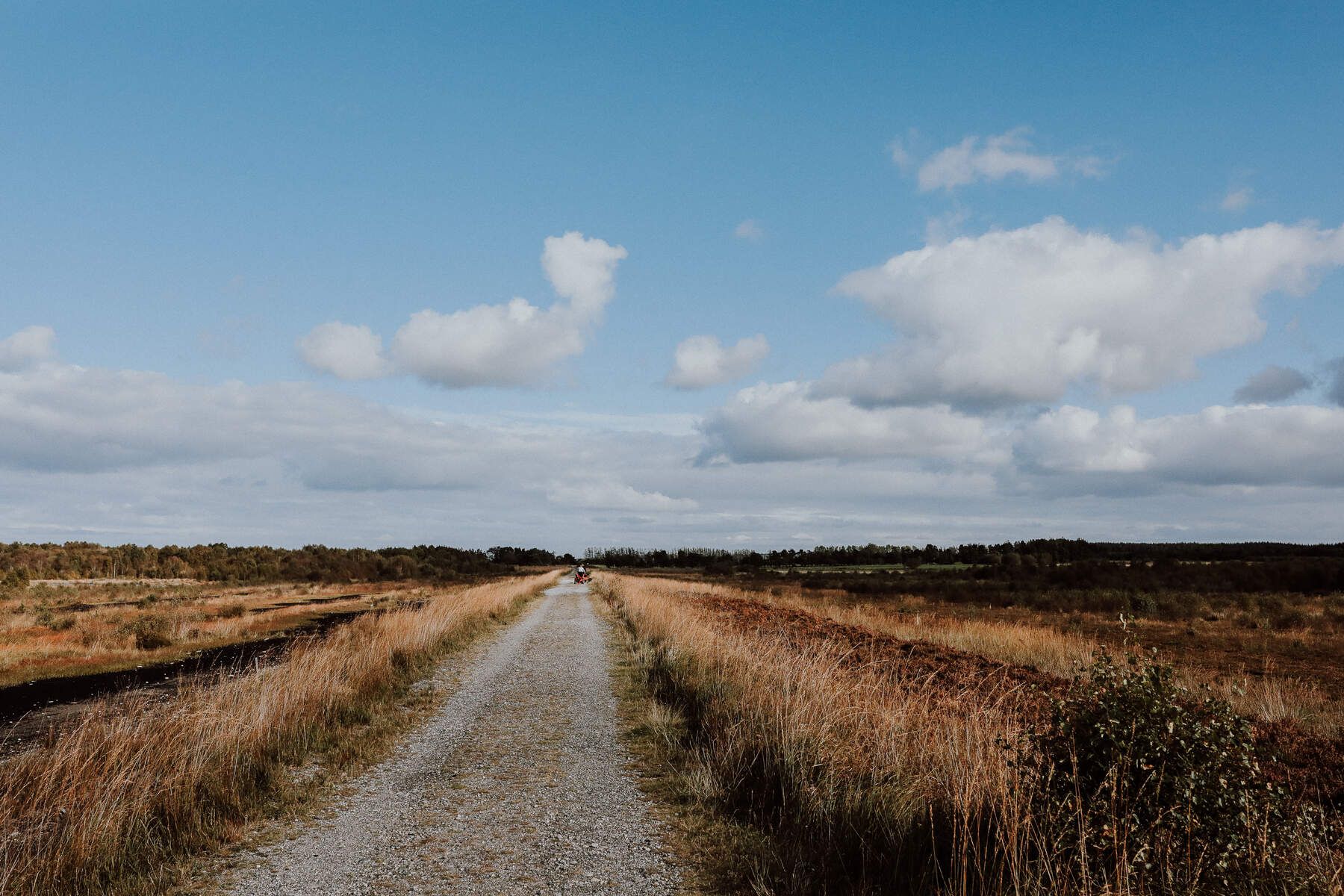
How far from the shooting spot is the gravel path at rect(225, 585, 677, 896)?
539 centimetres

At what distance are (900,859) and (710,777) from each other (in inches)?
107

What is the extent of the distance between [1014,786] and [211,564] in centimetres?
11700

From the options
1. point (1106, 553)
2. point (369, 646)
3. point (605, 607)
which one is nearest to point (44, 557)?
point (605, 607)

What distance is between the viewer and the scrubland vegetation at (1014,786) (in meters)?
3.99

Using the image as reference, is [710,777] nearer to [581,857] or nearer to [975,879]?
[581,857]

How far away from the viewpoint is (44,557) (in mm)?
94562

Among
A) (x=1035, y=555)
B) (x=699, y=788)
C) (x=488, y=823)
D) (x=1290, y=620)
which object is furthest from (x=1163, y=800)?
(x=1035, y=555)

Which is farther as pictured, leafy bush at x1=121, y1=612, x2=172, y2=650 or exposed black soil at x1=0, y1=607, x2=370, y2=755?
leafy bush at x1=121, y1=612, x2=172, y2=650

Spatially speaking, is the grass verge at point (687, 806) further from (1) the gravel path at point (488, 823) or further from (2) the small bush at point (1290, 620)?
(2) the small bush at point (1290, 620)

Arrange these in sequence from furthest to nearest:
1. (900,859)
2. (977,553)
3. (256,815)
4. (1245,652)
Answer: (977,553), (1245,652), (256,815), (900,859)

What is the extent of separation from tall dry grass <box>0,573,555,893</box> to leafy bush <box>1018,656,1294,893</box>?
6.50m

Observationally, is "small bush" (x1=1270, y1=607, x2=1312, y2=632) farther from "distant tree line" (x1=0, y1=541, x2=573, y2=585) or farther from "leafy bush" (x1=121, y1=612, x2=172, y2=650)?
"distant tree line" (x1=0, y1=541, x2=573, y2=585)

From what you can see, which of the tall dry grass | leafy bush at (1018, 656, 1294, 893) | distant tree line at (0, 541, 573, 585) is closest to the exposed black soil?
the tall dry grass

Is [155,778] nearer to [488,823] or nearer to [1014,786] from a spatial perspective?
[488,823]
